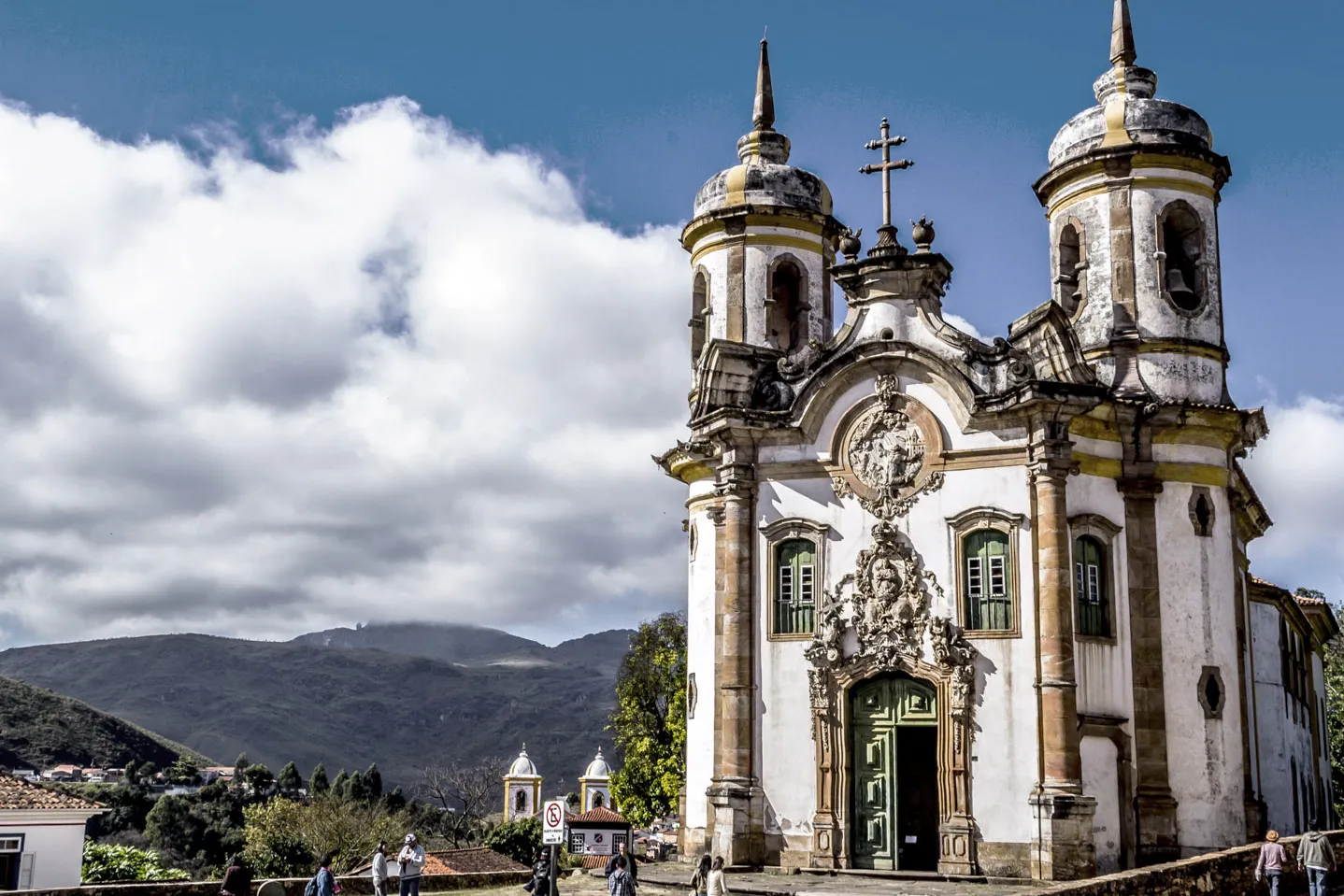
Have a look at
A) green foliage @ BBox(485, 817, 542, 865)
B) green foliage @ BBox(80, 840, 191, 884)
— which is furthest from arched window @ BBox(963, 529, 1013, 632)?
green foliage @ BBox(485, 817, 542, 865)

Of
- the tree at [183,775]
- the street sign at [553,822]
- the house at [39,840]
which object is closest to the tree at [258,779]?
the tree at [183,775]

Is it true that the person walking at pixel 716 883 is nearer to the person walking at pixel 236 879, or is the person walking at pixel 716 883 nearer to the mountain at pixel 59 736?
the person walking at pixel 236 879

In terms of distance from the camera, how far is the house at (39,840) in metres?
33.4

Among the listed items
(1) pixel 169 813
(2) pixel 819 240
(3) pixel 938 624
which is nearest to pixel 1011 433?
(3) pixel 938 624

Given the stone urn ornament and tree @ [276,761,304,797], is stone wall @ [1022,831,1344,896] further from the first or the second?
tree @ [276,761,304,797]

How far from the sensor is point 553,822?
19.3 metres

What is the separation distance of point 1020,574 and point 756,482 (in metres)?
5.05

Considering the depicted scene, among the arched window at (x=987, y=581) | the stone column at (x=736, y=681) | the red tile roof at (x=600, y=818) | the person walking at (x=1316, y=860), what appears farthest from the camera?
the red tile roof at (x=600, y=818)

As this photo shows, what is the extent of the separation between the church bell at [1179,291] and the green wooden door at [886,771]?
8.73 metres

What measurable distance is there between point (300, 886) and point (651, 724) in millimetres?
23181

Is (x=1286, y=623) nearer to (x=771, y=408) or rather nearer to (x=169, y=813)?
(x=771, y=408)

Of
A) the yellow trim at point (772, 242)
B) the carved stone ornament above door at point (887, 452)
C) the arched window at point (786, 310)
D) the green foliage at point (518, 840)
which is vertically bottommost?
the green foliage at point (518, 840)

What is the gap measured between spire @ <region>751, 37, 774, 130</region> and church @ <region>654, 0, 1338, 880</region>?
477cm

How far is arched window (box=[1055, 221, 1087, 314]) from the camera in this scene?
27.7 m
